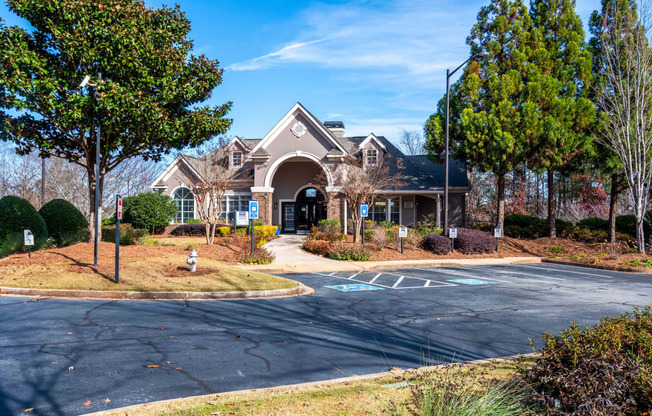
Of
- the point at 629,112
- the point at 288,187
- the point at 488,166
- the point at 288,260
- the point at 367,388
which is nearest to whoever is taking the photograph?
the point at 367,388

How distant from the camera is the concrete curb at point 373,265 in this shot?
16.6 m

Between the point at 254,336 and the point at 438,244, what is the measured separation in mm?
15648

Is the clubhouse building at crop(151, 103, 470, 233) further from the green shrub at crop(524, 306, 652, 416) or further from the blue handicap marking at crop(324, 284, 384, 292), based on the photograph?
the green shrub at crop(524, 306, 652, 416)

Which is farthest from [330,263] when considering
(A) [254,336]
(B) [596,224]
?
(B) [596,224]

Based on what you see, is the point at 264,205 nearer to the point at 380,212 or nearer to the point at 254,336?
the point at 380,212

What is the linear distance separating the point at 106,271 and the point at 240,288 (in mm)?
4081

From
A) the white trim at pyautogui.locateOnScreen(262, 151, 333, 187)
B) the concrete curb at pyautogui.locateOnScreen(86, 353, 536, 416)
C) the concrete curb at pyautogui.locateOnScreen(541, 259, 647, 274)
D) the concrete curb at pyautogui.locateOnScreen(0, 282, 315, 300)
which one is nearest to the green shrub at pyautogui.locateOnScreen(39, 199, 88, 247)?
the concrete curb at pyautogui.locateOnScreen(0, 282, 315, 300)

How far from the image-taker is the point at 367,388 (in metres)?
4.77

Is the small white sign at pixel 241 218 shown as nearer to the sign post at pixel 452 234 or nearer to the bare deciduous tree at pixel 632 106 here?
the sign post at pixel 452 234

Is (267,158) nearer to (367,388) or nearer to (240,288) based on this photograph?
(240,288)

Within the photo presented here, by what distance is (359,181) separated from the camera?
2480 cm

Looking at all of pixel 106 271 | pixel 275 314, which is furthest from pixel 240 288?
pixel 106 271

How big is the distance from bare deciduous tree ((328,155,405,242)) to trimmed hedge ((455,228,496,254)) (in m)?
4.77

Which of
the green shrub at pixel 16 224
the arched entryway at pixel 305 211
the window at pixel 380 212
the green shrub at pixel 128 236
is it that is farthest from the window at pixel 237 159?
the green shrub at pixel 16 224
